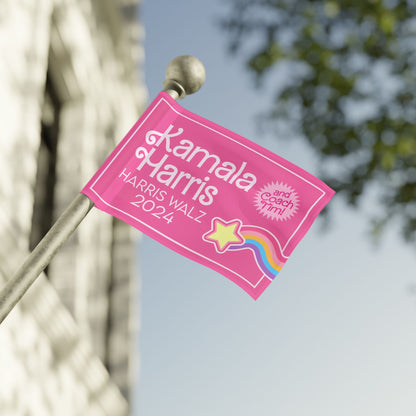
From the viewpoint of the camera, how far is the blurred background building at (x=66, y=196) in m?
4.52

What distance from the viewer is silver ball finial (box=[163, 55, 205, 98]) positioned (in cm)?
302

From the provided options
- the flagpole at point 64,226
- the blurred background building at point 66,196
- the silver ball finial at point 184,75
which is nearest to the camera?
the flagpole at point 64,226

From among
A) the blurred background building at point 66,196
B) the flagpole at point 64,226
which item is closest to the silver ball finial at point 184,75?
the flagpole at point 64,226

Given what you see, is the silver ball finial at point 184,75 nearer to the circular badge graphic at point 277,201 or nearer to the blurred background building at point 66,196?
the circular badge graphic at point 277,201

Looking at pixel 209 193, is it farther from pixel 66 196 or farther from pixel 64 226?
pixel 66 196

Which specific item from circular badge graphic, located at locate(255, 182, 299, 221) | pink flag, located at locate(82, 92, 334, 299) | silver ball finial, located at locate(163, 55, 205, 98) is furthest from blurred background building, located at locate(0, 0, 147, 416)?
circular badge graphic, located at locate(255, 182, 299, 221)

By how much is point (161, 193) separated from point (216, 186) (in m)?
0.31

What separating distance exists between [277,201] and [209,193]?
39 centimetres

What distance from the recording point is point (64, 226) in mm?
2453

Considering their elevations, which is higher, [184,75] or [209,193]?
[184,75]

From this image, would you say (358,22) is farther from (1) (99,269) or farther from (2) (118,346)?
(2) (118,346)

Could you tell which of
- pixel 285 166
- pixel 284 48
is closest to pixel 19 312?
pixel 285 166

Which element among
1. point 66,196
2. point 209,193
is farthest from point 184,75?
point 66,196

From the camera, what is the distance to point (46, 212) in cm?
675
